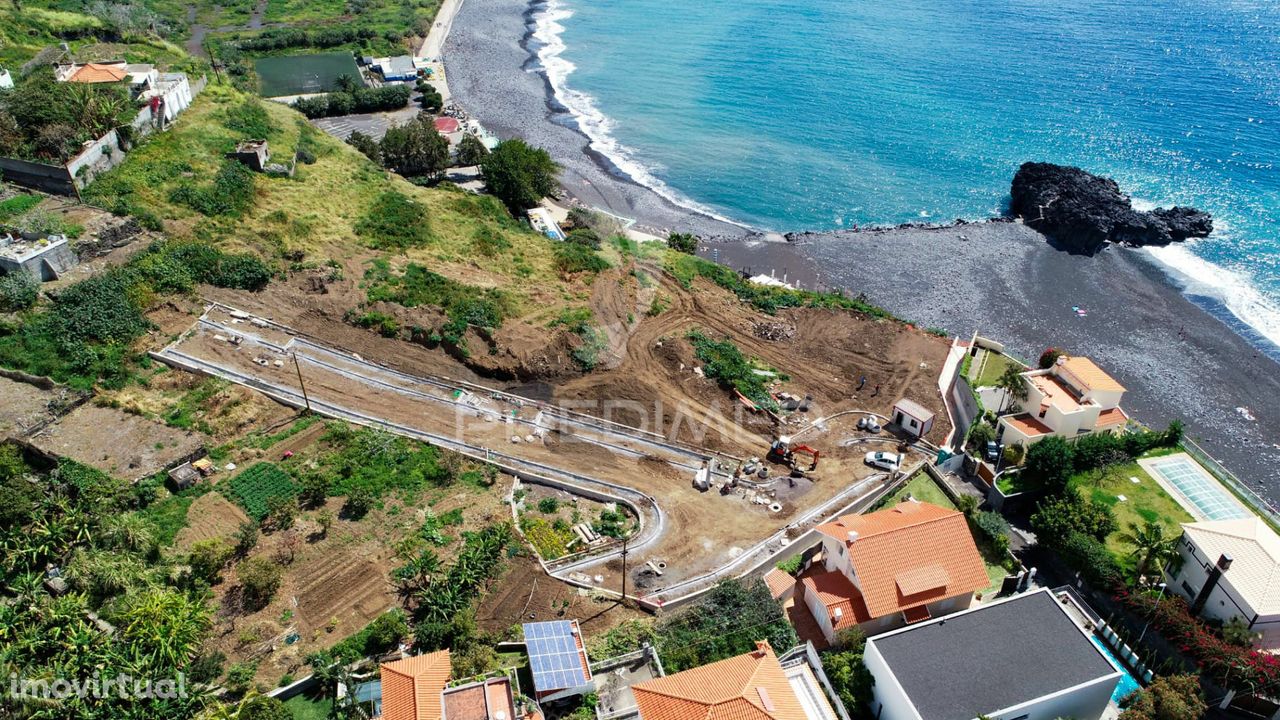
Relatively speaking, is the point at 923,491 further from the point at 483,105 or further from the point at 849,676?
the point at 483,105

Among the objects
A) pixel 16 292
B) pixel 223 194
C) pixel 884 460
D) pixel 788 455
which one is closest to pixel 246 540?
pixel 16 292

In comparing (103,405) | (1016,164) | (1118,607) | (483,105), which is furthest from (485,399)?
(1016,164)

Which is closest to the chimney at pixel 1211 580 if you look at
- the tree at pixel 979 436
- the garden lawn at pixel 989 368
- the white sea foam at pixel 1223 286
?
the tree at pixel 979 436

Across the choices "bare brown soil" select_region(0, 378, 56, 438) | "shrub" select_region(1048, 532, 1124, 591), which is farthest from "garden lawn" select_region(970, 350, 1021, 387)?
"bare brown soil" select_region(0, 378, 56, 438)

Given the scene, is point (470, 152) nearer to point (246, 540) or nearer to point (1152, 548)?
point (246, 540)

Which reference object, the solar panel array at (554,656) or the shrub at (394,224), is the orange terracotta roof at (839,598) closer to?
the solar panel array at (554,656)
